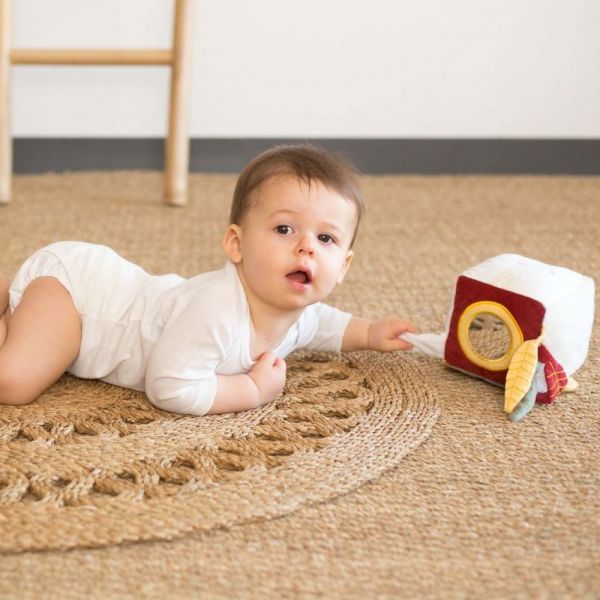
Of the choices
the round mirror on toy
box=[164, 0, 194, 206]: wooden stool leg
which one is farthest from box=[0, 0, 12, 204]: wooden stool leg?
the round mirror on toy

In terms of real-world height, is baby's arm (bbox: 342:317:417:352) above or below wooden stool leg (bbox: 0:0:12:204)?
below

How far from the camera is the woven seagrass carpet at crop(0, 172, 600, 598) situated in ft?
2.35

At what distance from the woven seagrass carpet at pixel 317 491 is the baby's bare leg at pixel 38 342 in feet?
0.09

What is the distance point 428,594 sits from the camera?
0.70 meters

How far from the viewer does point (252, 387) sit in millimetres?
964

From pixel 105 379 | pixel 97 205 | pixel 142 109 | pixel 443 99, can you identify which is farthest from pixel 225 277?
pixel 443 99

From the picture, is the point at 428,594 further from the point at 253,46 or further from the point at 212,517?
the point at 253,46

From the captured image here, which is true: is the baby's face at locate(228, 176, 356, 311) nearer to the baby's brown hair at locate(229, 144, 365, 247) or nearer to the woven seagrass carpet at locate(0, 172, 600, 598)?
the baby's brown hair at locate(229, 144, 365, 247)

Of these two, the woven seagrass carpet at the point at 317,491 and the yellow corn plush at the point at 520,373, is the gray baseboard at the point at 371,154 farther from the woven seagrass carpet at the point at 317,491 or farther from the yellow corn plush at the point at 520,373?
the yellow corn plush at the point at 520,373

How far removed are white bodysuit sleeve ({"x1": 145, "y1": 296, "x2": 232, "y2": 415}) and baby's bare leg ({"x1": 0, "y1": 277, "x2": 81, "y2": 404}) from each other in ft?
0.33

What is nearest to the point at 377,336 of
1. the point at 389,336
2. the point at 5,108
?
the point at 389,336

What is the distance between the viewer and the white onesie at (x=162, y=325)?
0.93 metres

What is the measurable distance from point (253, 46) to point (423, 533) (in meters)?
1.34

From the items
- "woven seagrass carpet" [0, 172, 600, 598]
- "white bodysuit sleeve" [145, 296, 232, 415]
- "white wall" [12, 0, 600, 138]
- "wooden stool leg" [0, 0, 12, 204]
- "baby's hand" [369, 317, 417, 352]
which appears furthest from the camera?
"white wall" [12, 0, 600, 138]
